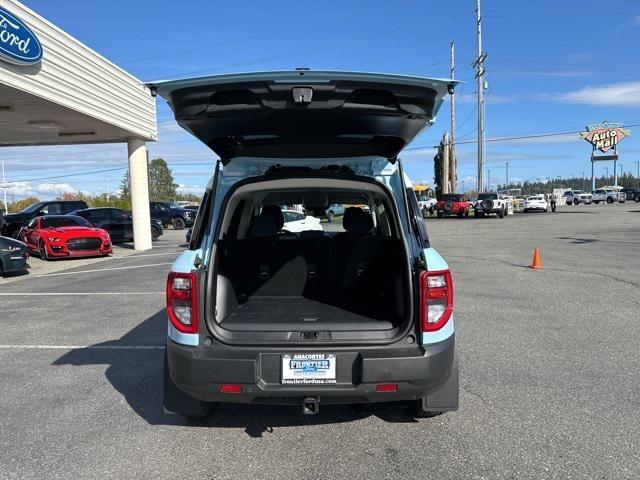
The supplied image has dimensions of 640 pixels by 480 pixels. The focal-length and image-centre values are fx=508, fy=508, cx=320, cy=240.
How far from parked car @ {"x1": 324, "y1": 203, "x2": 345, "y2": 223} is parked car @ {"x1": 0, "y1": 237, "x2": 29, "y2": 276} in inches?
340

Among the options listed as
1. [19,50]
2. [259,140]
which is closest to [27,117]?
[19,50]

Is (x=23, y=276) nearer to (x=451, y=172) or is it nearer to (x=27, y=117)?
(x=27, y=117)

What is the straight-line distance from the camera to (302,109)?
3.13 metres

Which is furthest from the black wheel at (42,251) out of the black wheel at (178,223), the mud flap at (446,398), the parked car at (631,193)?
the parked car at (631,193)

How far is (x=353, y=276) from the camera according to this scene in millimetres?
4246

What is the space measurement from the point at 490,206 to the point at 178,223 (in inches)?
830

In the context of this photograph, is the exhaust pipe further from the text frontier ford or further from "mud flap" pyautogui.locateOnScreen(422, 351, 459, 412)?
"mud flap" pyautogui.locateOnScreen(422, 351, 459, 412)

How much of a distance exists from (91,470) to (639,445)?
11.0 feet

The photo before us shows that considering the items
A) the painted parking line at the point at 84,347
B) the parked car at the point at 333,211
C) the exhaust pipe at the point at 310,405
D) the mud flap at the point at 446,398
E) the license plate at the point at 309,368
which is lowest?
the painted parking line at the point at 84,347

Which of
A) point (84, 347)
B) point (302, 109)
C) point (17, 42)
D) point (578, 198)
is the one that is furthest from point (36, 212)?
point (578, 198)

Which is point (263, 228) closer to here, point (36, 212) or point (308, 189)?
point (308, 189)

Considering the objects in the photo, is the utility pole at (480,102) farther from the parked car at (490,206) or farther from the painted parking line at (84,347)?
the painted parking line at (84,347)

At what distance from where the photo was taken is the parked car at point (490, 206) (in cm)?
3538

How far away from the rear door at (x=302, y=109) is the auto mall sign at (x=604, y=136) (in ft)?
233
